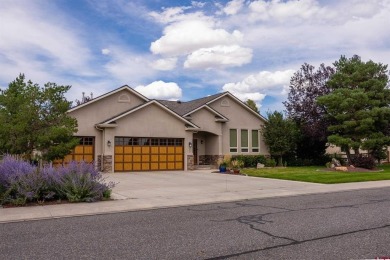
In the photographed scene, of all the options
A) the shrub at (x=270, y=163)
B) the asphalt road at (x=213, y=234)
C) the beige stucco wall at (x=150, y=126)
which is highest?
the beige stucco wall at (x=150, y=126)

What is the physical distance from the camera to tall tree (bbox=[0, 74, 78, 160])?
1881 centimetres

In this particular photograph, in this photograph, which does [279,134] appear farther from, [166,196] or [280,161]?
[166,196]

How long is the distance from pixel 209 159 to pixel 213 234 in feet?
83.5

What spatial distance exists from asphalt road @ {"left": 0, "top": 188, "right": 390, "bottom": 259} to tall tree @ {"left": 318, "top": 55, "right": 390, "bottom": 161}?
18.1 meters

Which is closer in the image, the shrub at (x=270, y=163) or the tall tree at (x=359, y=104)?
the tall tree at (x=359, y=104)

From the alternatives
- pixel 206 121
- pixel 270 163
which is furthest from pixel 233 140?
pixel 270 163

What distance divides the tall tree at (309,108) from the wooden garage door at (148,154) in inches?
455

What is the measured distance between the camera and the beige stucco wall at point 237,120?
33.1 metres

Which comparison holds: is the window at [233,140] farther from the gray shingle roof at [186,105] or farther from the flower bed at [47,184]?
the flower bed at [47,184]

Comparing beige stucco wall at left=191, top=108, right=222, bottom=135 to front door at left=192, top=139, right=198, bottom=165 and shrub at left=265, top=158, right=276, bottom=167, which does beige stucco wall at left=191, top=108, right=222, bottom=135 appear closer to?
front door at left=192, top=139, right=198, bottom=165

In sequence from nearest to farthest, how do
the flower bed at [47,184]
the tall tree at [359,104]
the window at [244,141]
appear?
the flower bed at [47,184], the tall tree at [359,104], the window at [244,141]

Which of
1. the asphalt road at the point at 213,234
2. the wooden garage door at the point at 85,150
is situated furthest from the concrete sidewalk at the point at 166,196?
the wooden garage door at the point at 85,150

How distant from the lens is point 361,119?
2847 cm

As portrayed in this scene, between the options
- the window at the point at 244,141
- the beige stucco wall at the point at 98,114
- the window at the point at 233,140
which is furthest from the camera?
the window at the point at 244,141
